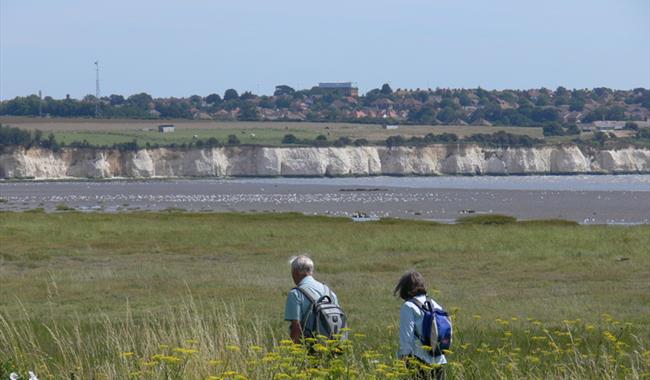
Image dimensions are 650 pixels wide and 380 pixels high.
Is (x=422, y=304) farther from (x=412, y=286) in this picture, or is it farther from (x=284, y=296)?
(x=284, y=296)

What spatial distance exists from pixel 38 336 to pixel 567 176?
14849 cm

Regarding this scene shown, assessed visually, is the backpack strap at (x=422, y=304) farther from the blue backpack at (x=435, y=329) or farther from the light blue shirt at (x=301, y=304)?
A: the light blue shirt at (x=301, y=304)

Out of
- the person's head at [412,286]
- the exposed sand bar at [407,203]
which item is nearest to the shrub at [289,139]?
the exposed sand bar at [407,203]

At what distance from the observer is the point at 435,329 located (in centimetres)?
1020

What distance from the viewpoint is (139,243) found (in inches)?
1412

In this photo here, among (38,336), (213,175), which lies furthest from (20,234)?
(213,175)

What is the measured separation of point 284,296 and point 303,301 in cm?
1085

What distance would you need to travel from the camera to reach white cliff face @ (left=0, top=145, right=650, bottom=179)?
493 feet

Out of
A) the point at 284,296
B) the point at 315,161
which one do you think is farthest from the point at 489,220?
the point at 315,161

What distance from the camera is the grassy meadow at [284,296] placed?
1114cm

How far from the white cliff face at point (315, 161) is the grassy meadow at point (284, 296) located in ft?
351

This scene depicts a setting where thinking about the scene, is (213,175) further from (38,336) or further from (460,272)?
(38,336)

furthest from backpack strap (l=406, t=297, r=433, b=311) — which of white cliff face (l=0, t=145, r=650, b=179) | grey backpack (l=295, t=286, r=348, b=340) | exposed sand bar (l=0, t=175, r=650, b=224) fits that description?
white cliff face (l=0, t=145, r=650, b=179)

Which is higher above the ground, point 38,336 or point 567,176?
point 38,336
